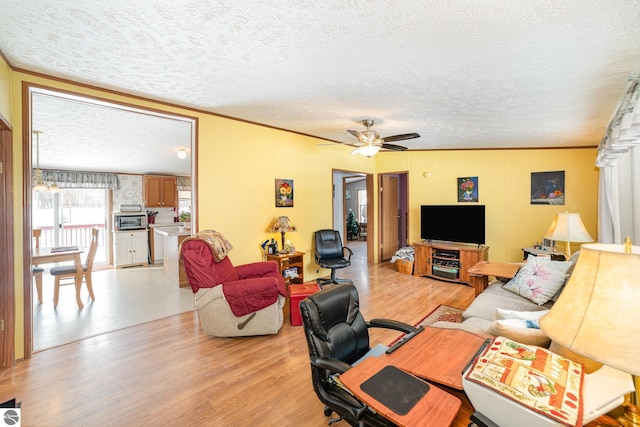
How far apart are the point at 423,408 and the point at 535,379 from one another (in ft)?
1.26

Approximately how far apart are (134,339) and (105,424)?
4.06 ft

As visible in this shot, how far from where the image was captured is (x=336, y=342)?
5.27ft

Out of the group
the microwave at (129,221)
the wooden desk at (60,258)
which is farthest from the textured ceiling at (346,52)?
the microwave at (129,221)

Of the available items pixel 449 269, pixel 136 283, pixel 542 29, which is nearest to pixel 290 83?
pixel 542 29

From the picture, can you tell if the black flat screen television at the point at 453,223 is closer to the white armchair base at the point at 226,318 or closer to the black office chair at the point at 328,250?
the black office chair at the point at 328,250

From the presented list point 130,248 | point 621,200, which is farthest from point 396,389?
point 130,248

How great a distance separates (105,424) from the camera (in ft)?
5.75

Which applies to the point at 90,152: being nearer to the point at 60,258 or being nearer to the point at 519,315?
the point at 60,258

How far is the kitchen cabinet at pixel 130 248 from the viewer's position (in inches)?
250

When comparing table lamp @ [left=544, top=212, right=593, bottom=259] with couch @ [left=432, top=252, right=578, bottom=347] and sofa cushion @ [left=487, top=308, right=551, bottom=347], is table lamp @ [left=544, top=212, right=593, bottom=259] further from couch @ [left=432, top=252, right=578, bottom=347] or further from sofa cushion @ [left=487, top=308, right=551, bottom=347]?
sofa cushion @ [left=487, top=308, right=551, bottom=347]

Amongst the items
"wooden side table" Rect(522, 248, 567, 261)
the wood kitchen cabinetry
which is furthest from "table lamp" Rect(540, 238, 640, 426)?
the wood kitchen cabinetry

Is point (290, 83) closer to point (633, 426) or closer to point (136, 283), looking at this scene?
point (633, 426)

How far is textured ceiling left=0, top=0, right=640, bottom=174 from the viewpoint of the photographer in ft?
5.43

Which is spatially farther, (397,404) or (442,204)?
(442,204)
